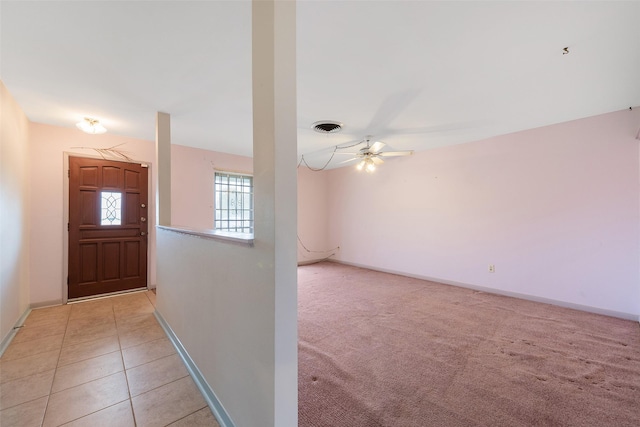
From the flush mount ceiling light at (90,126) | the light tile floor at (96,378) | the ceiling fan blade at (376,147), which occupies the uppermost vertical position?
the flush mount ceiling light at (90,126)

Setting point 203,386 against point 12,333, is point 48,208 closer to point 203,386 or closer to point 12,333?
point 12,333

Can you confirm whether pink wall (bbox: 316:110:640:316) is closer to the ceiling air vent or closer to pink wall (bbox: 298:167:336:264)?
pink wall (bbox: 298:167:336:264)

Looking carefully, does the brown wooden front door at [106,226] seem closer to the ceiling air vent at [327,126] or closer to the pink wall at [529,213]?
the ceiling air vent at [327,126]

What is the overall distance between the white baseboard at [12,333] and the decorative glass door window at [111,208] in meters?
1.33

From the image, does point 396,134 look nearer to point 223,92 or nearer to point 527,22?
point 527,22

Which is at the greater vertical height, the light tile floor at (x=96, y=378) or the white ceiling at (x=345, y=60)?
the white ceiling at (x=345, y=60)

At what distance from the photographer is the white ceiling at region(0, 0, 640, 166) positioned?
58.9 inches

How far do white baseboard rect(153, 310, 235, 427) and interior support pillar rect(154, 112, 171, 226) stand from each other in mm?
1294

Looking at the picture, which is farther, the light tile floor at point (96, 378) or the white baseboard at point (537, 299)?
the white baseboard at point (537, 299)

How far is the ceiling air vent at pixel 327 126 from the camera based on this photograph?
3.21m

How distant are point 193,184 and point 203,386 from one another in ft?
11.8

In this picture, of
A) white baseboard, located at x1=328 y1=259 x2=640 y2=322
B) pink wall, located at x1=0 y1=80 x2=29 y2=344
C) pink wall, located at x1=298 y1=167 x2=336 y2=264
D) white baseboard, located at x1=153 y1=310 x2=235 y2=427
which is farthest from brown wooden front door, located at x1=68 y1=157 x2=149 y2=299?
white baseboard, located at x1=328 y1=259 x2=640 y2=322

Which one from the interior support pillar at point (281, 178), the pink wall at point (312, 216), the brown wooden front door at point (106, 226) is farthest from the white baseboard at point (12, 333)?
the pink wall at point (312, 216)

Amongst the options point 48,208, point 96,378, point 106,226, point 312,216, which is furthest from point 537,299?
point 48,208
